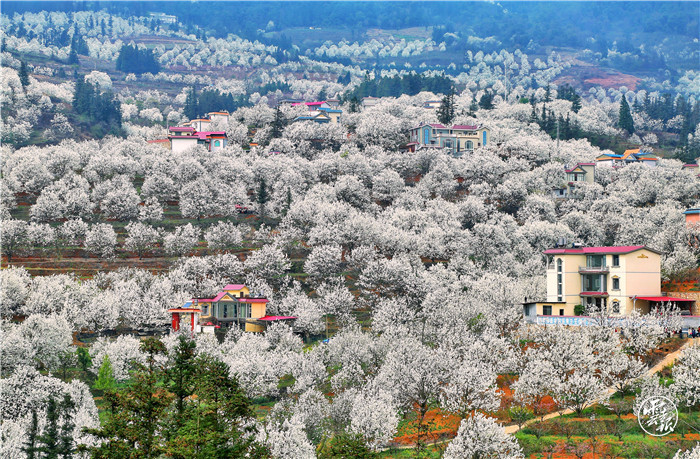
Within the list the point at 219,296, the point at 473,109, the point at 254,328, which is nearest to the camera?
the point at 254,328

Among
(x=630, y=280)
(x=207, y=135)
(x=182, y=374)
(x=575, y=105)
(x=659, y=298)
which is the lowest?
Result: (x=182, y=374)

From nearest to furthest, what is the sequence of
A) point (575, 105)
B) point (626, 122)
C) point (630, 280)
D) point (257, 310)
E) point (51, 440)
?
1. point (51, 440)
2. point (630, 280)
3. point (257, 310)
4. point (626, 122)
5. point (575, 105)

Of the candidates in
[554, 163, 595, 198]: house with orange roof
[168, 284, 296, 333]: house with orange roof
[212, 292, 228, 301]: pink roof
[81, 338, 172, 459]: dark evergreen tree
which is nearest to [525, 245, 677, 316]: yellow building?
[168, 284, 296, 333]: house with orange roof

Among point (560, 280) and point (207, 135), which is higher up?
point (207, 135)

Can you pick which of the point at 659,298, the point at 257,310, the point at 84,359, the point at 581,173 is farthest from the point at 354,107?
the point at 659,298

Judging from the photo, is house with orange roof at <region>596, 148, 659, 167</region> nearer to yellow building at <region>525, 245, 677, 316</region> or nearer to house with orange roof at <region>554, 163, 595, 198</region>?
house with orange roof at <region>554, 163, 595, 198</region>

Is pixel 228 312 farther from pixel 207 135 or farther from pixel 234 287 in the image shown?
pixel 207 135

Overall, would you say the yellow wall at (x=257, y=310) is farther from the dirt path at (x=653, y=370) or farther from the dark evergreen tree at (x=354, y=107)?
the dark evergreen tree at (x=354, y=107)
